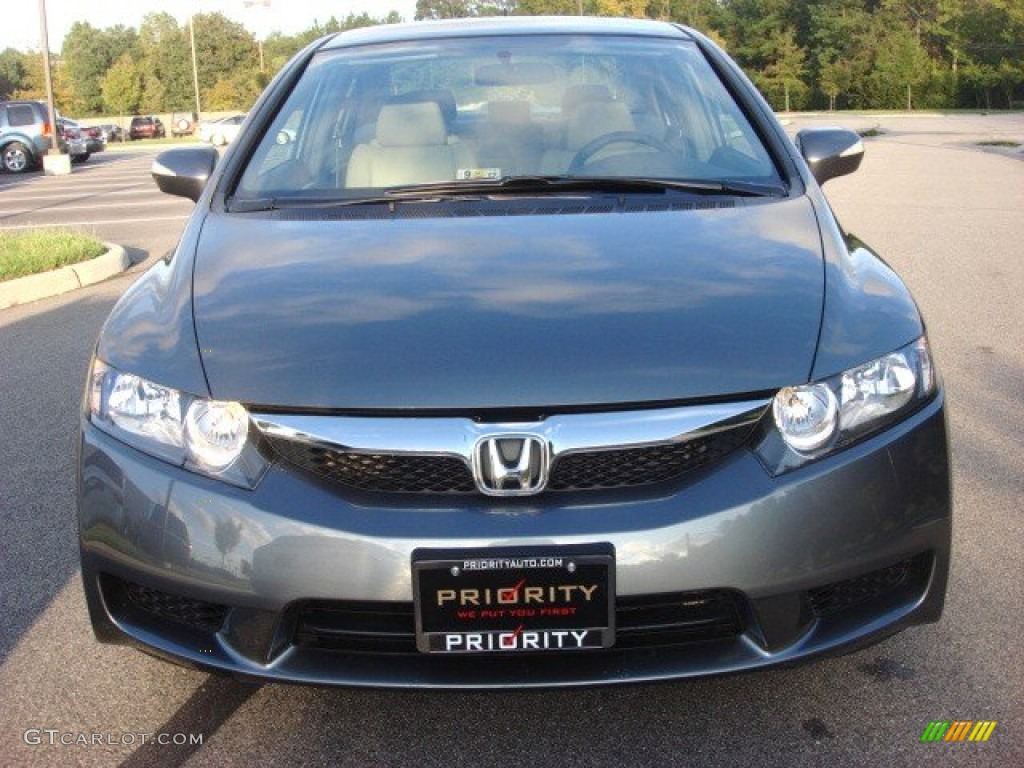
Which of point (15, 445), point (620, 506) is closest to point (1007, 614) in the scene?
point (620, 506)

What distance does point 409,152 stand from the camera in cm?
361

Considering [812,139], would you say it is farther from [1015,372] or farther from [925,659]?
[1015,372]

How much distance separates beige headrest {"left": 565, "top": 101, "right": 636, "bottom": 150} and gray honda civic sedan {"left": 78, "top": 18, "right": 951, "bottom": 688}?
0.93 metres

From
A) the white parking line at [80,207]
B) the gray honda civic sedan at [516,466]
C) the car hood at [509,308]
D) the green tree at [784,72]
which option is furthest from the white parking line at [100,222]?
the green tree at [784,72]

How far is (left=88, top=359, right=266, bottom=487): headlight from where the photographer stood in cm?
232

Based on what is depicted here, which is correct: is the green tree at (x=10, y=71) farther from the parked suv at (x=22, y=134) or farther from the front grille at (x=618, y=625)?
the front grille at (x=618, y=625)

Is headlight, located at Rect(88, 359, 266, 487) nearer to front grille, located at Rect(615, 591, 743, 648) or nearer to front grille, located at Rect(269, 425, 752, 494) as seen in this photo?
front grille, located at Rect(269, 425, 752, 494)

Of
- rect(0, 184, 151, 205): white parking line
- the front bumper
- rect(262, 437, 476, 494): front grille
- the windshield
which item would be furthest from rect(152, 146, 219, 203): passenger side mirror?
rect(0, 184, 151, 205): white parking line

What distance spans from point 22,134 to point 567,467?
3026cm

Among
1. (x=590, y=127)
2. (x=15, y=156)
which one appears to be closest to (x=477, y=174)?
(x=590, y=127)

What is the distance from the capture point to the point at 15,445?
195 inches

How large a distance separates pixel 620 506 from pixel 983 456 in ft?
8.79

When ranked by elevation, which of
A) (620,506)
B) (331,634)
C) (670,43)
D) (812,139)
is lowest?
(331,634)

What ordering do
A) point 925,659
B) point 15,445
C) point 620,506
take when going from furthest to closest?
1. point 15,445
2. point 925,659
3. point 620,506
